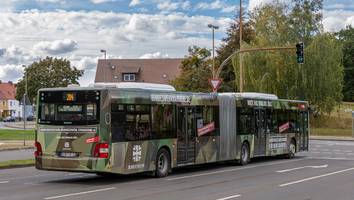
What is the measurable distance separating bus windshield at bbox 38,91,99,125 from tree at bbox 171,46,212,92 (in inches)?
2352

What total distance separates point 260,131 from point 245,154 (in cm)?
171

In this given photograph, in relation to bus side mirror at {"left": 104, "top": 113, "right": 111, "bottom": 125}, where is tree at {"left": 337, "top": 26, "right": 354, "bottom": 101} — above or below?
above

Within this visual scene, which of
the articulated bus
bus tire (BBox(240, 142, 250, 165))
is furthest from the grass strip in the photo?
the articulated bus

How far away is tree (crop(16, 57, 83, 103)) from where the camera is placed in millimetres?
106938

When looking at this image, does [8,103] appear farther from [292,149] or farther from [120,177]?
[120,177]

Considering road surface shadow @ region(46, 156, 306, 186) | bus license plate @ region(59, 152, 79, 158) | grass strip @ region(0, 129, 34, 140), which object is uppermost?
bus license plate @ region(59, 152, 79, 158)

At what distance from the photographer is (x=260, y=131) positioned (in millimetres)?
25891

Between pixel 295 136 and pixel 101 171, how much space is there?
14.2 m

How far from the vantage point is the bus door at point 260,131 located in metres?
25.6

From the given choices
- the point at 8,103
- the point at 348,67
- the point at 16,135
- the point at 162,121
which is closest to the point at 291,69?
the point at 16,135

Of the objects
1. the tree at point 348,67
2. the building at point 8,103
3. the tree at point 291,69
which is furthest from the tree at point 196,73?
the building at point 8,103

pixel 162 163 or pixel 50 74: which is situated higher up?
pixel 50 74

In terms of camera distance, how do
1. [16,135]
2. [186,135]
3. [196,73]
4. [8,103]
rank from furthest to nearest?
[8,103]
[196,73]
[16,135]
[186,135]

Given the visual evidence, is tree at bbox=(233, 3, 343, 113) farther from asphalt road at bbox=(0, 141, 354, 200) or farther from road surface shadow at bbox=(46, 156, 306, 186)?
asphalt road at bbox=(0, 141, 354, 200)
